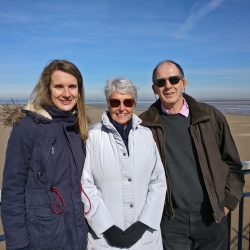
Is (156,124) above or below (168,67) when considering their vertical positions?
below

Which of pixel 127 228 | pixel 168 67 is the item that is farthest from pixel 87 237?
pixel 168 67

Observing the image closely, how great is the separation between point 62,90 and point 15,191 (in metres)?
0.88

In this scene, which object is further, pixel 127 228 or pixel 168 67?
pixel 168 67

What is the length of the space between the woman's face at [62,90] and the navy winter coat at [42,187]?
0.10 meters

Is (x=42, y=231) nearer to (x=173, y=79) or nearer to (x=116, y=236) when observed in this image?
(x=116, y=236)

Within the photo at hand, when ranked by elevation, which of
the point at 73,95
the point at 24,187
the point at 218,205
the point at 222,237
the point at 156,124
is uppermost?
the point at 73,95

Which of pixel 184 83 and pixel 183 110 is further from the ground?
pixel 184 83

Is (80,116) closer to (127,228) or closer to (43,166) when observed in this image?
(43,166)

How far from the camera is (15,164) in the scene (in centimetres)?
199

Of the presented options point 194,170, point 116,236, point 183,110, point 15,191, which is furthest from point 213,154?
point 15,191

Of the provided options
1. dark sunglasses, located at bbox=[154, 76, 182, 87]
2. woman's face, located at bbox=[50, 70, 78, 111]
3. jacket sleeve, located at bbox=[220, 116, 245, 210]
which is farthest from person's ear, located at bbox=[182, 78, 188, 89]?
woman's face, located at bbox=[50, 70, 78, 111]

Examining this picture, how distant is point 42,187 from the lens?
207 cm

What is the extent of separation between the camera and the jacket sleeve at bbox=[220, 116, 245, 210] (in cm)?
272

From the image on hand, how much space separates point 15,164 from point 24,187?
20 centimetres
